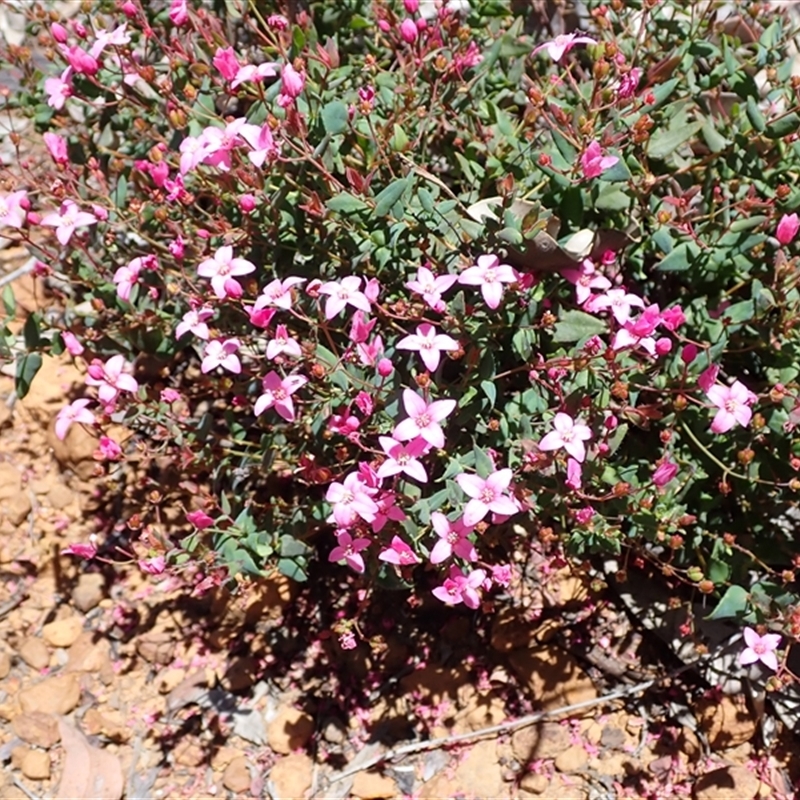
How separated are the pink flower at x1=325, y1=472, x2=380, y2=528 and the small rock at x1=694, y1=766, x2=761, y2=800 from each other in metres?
1.84

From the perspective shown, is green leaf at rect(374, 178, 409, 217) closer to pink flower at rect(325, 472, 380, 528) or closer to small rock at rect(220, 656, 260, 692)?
pink flower at rect(325, 472, 380, 528)

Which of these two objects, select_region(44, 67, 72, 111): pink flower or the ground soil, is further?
the ground soil

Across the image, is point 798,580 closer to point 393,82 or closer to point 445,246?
point 445,246

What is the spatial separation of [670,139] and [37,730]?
3458 millimetres

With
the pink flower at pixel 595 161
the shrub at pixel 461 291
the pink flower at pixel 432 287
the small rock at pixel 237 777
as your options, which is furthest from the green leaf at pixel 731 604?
the small rock at pixel 237 777

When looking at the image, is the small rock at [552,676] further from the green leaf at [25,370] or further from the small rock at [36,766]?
the green leaf at [25,370]

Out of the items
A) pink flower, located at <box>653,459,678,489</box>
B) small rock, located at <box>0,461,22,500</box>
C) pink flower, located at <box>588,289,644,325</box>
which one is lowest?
small rock, located at <box>0,461,22,500</box>

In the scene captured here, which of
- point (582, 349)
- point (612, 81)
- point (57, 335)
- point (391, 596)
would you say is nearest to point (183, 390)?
point (57, 335)

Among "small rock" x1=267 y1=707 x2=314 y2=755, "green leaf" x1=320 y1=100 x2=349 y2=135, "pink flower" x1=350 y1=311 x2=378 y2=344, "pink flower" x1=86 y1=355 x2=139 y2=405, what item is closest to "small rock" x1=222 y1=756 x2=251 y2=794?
"small rock" x1=267 y1=707 x2=314 y2=755

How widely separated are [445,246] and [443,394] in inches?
20.8

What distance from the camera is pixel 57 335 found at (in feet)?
11.9

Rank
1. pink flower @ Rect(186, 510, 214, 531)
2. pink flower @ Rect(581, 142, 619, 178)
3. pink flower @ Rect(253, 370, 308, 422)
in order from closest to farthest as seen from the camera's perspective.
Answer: pink flower @ Rect(581, 142, 619, 178) → pink flower @ Rect(253, 370, 308, 422) → pink flower @ Rect(186, 510, 214, 531)

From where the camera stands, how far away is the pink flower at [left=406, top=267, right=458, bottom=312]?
9.48ft

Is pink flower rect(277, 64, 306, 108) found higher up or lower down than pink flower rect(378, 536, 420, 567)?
higher up
